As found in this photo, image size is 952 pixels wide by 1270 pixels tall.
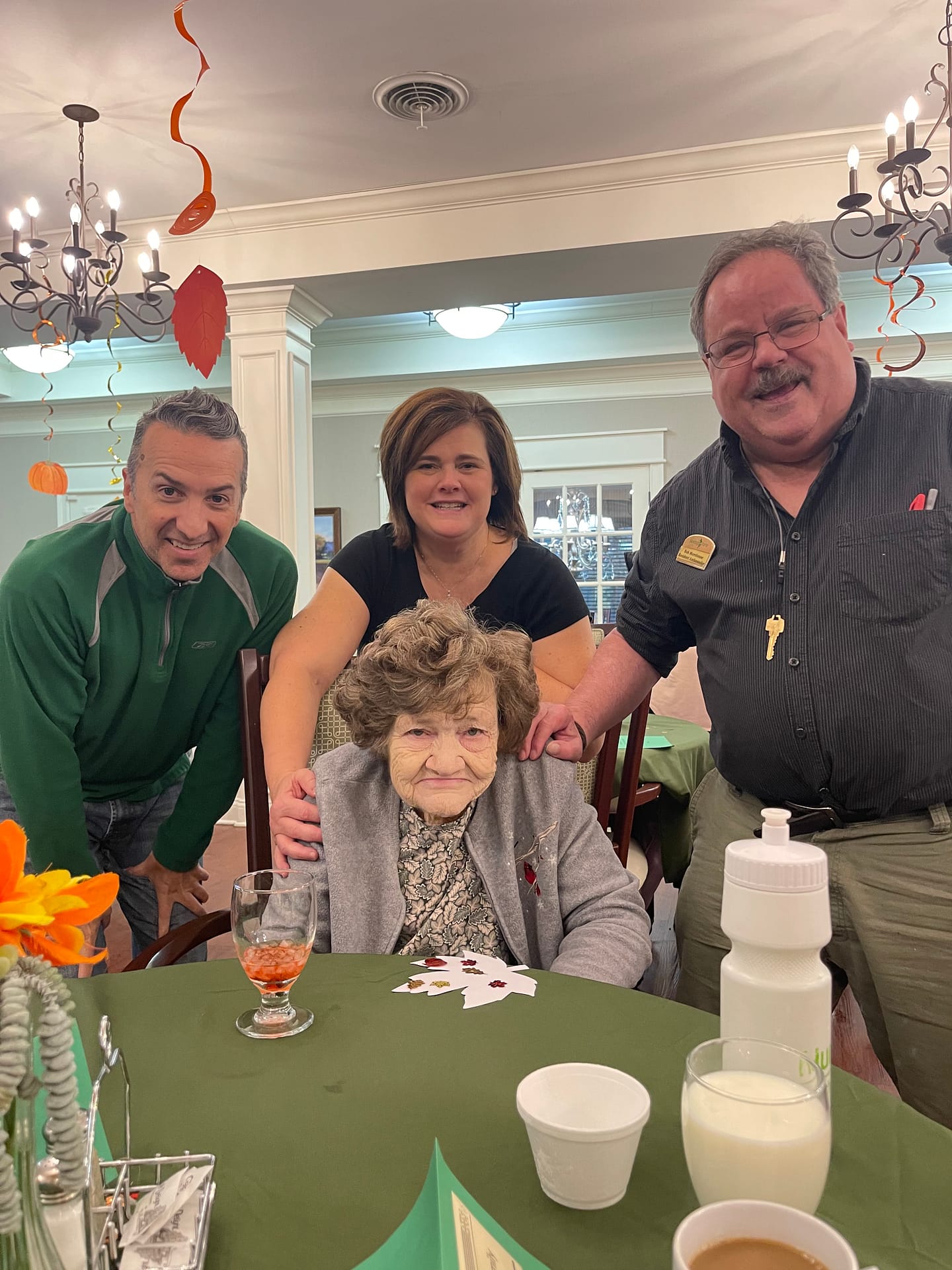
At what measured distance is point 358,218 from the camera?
14.5 ft

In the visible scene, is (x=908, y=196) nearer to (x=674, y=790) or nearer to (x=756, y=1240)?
(x=674, y=790)

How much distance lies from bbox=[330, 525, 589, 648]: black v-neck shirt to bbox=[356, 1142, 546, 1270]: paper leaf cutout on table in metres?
1.31

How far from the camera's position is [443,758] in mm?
1419

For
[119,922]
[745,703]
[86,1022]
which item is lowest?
[119,922]

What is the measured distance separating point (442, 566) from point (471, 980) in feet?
3.35

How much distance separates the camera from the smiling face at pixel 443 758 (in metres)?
1.42

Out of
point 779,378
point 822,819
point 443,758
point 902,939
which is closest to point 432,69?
point 779,378

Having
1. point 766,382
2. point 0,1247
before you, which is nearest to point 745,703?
point 766,382

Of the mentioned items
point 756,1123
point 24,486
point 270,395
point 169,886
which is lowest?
point 169,886

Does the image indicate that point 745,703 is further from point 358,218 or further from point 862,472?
point 358,218

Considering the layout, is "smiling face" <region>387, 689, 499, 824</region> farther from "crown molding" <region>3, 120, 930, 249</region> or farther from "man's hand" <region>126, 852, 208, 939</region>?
"crown molding" <region>3, 120, 930, 249</region>

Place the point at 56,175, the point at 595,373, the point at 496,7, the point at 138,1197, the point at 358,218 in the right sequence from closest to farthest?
the point at 138,1197, the point at 496,7, the point at 56,175, the point at 358,218, the point at 595,373

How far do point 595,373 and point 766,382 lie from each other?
577 cm

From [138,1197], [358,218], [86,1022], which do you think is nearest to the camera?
[138,1197]
